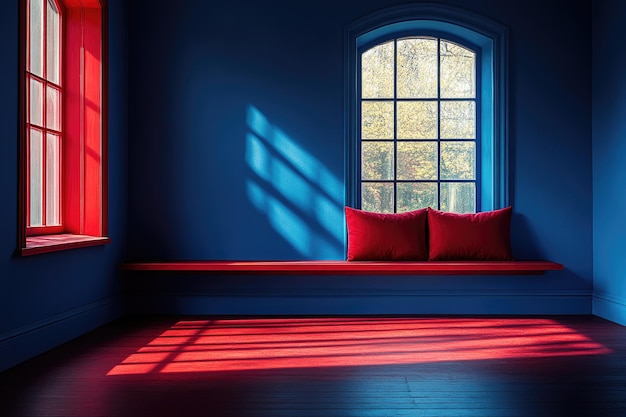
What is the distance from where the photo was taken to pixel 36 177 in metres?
3.95

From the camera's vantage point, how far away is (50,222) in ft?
13.8

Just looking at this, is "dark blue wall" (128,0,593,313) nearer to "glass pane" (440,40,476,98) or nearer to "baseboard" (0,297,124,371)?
"glass pane" (440,40,476,98)

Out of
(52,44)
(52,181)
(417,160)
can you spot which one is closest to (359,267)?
(417,160)

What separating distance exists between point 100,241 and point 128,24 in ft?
6.22

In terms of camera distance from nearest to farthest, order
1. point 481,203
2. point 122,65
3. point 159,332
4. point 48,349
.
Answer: point 48,349 → point 159,332 → point 122,65 → point 481,203

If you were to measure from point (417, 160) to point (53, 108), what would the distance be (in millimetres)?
2900

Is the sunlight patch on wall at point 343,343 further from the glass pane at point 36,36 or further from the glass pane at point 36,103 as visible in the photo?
the glass pane at point 36,36

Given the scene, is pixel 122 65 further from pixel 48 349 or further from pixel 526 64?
pixel 526 64

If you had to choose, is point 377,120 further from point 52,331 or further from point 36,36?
point 52,331

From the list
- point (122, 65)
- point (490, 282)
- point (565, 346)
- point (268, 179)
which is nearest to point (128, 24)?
point (122, 65)

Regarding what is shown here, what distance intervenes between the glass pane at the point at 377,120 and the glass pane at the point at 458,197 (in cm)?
67

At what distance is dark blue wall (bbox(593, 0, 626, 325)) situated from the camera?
14.9ft

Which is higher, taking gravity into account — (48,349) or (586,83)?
(586,83)

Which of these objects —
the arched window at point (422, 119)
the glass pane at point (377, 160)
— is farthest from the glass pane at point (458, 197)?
the glass pane at point (377, 160)
